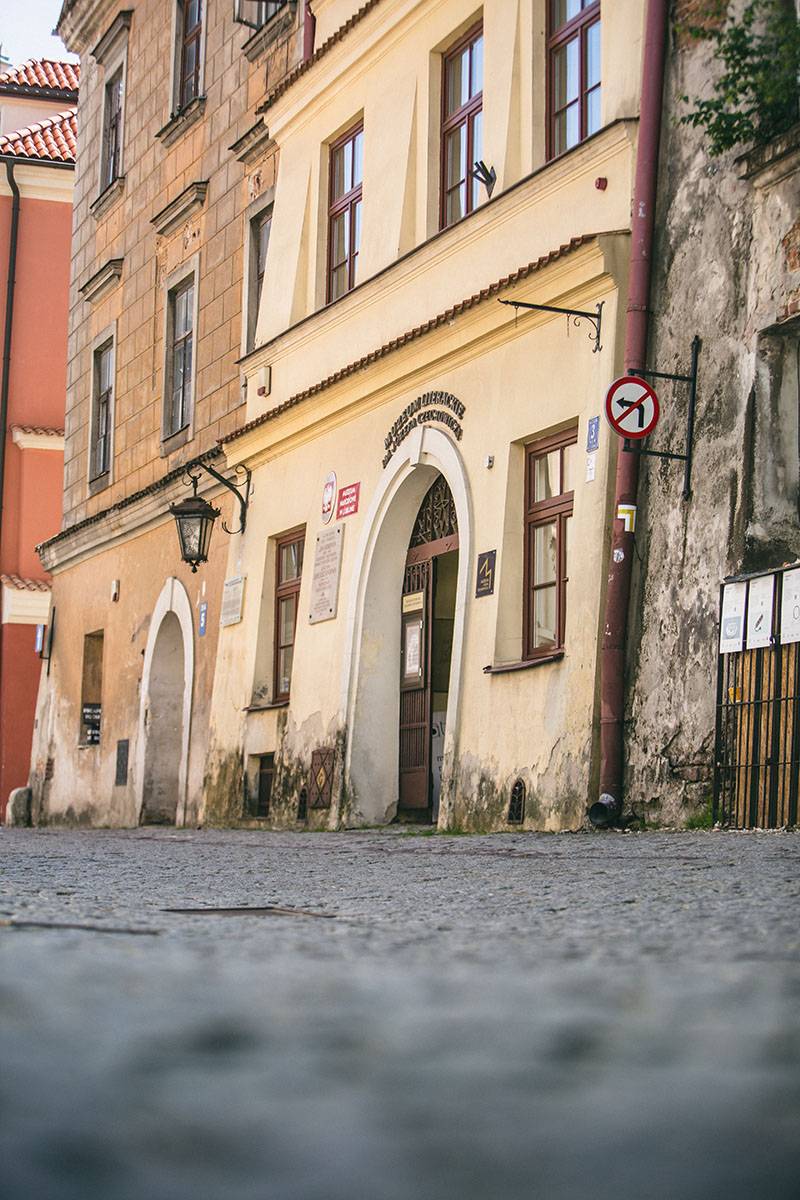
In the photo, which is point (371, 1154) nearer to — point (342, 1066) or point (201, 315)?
point (342, 1066)

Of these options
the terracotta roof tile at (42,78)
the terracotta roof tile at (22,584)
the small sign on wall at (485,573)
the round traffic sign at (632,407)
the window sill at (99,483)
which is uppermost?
the terracotta roof tile at (42,78)

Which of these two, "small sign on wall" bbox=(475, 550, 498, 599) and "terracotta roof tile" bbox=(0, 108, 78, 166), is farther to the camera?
"terracotta roof tile" bbox=(0, 108, 78, 166)

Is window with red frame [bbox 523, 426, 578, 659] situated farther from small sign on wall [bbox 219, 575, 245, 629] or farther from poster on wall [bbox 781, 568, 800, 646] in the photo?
small sign on wall [bbox 219, 575, 245, 629]

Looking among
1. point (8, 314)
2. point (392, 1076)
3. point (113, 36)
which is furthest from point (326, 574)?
point (8, 314)

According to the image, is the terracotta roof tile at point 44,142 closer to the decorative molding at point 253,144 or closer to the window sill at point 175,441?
the window sill at point 175,441

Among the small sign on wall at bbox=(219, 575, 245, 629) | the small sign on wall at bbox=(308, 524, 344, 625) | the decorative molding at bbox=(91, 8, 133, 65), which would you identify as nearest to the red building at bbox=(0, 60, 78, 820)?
the decorative molding at bbox=(91, 8, 133, 65)

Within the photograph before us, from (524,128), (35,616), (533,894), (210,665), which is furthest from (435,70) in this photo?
(35,616)

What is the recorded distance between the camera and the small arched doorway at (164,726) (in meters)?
19.3

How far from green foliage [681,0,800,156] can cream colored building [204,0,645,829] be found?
3.12 ft

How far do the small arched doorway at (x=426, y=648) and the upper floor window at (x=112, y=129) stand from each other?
10.7 meters

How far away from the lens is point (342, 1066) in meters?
0.74

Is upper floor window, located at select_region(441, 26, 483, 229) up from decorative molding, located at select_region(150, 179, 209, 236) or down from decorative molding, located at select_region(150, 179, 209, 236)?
down

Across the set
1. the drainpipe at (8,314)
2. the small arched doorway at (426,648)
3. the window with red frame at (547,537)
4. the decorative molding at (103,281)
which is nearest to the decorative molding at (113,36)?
the decorative molding at (103,281)

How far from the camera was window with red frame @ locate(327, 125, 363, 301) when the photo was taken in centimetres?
1586
